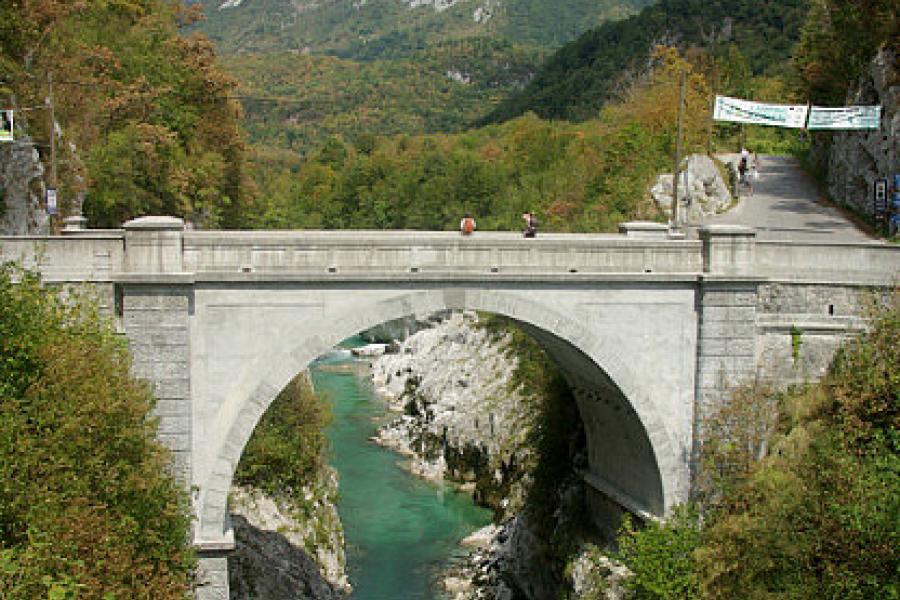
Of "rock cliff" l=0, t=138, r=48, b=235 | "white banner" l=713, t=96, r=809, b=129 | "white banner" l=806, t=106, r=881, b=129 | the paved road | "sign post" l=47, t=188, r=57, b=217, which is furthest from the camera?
the paved road

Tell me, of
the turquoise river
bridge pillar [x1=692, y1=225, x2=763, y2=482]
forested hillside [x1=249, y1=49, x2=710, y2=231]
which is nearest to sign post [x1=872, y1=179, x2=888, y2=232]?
forested hillside [x1=249, y1=49, x2=710, y2=231]

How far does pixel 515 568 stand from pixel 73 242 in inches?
640

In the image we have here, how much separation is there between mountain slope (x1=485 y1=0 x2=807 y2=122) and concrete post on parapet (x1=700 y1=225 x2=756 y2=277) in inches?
2581

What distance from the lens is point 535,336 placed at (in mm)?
21859

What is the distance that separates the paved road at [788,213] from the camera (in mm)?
28906

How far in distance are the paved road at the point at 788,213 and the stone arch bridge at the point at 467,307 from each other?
6600 millimetres

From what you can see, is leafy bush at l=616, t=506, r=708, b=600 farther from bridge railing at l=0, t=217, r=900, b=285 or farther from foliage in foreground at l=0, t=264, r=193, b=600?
foliage in foreground at l=0, t=264, r=193, b=600

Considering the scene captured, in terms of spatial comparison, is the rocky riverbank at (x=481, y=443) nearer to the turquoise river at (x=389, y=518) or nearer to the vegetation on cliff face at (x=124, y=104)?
the turquoise river at (x=389, y=518)

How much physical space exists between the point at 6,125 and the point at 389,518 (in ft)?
62.2

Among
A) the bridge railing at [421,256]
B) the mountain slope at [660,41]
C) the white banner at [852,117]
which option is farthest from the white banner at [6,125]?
the mountain slope at [660,41]

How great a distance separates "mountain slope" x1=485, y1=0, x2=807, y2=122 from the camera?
86562mm

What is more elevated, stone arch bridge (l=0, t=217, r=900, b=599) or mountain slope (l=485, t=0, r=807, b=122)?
mountain slope (l=485, t=0, r=807, b=122)

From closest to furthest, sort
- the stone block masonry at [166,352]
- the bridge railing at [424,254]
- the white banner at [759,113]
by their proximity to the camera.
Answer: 1. the stone block masonry at [166,352]
2. the bridge railing at [424,254]
3. the white banner at [759,113]

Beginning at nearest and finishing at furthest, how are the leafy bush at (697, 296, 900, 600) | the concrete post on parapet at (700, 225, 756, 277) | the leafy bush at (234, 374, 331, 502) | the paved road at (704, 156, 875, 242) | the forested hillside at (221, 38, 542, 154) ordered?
the leafy bush at (697, 296, 900, 600) < the concrete post on parapet at (700, 225, 756, 277) < the leafy bush at (234, 374, 331, 502) < the paved road at (704, 156, 875, 242) < the forested hillside at (221, 38, 542, 154)
